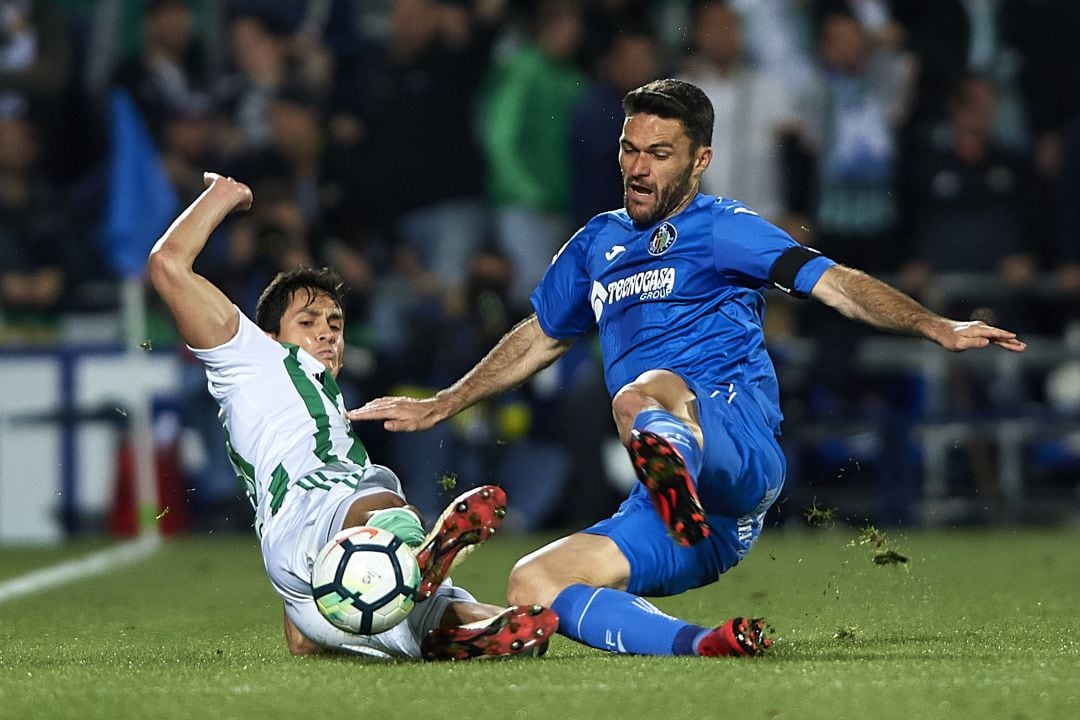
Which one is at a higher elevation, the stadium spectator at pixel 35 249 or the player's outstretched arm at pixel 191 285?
the player's outstretched arm at pixel 191 285

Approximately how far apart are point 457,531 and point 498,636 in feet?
1.08

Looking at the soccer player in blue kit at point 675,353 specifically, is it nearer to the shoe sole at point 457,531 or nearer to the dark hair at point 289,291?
the shoe sole at point 457,531

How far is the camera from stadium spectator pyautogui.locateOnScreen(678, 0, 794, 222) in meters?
13.0

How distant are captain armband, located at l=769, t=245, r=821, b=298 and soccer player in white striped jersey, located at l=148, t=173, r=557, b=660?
1083 millimetres

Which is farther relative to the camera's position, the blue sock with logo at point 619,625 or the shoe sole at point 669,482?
the blue sock with logo at point 619,625

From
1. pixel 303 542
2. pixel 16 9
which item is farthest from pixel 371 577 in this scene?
pixel 16 9

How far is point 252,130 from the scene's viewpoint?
14.1 meters

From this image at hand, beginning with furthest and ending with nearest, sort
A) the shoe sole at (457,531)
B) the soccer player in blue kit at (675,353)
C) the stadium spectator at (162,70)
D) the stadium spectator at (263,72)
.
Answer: the stadium spectator at (162,70), the stadium spectator at (263,72), the soccer player in blue kit at (675,353), the shoe sole at (457,531)

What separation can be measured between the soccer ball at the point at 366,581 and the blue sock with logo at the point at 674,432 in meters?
0.78

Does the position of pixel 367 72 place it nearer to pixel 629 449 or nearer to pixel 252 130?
pixel 252 130

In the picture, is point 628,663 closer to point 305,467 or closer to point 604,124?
point 305,467

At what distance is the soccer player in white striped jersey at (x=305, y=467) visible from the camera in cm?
554

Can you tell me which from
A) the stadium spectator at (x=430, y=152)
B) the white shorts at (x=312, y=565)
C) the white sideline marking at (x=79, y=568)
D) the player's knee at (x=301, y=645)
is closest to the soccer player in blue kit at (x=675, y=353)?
the white shorts at (x=312, y=565)

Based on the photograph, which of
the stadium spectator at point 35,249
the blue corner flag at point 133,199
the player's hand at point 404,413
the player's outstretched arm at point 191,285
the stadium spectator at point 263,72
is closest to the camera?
the player's outstretched arm at point 191,285
